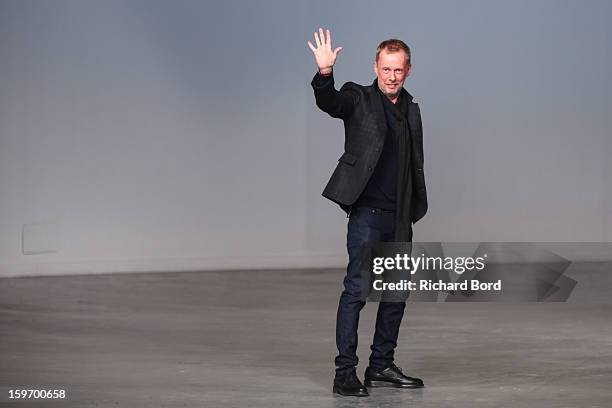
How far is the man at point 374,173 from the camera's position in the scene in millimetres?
4801

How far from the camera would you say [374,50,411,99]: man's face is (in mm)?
4797

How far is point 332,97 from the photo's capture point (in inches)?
185

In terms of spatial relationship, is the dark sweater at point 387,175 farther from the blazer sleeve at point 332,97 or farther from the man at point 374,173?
the blazer sleeve at point 332,97

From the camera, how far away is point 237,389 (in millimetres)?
4973

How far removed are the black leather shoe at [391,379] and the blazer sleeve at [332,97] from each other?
958 mm

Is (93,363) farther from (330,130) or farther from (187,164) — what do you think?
(330,130)

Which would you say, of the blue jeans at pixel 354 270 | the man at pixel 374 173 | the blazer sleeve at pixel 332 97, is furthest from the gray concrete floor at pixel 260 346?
the blazer sleeve at pixel 332 97

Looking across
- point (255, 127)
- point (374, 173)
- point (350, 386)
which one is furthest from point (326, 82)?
point (255, 127)

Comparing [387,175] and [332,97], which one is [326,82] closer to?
[332,97]

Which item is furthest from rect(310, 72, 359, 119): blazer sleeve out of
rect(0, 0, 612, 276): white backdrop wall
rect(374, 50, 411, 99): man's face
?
rect(0, 0, 612, 276): white backdrop wall

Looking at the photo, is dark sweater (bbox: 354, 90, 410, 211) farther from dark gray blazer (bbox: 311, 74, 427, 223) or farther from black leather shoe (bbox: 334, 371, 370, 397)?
black leather shoe (bbox: 334, 371, 370, 397)

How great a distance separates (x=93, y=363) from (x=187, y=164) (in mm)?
4244

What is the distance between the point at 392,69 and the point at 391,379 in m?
1.14

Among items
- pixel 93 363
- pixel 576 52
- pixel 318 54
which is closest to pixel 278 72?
pixel 576 52
